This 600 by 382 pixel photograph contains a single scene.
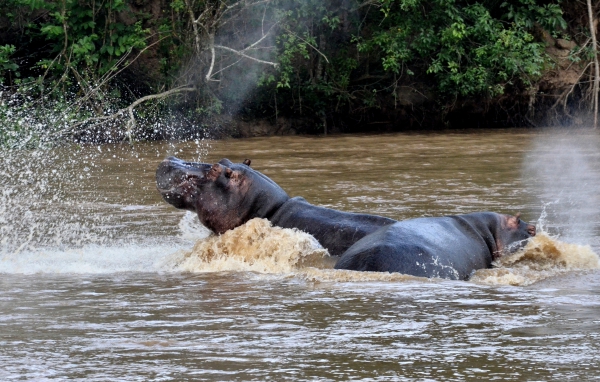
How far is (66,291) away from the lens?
4969 mm

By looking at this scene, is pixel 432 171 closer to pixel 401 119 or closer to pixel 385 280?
pixel 385 280

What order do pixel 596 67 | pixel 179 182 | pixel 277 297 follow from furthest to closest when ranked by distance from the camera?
pixel 596 67 → pixel 179 182 → pixel 277 297

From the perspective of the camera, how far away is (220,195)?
6.27m

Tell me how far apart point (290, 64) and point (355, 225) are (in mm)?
12373

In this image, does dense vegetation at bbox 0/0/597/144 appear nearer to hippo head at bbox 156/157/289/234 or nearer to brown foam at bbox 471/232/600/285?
hippo head at bbox 156/157/289/234

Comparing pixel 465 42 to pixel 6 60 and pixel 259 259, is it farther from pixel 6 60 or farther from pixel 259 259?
pixel 259 259

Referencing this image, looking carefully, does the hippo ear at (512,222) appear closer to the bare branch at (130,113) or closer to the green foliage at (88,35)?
the bare branch at (130,113)

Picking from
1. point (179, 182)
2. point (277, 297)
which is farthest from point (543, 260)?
point (179, 182)

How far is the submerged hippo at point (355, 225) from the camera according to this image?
16.4ft

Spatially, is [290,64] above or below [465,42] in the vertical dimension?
below

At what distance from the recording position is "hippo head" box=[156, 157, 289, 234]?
623cm

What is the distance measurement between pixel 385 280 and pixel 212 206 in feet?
5.87

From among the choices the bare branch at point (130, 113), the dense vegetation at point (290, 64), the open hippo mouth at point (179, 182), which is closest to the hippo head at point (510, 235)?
the open hippo mouth at point (179, 182)

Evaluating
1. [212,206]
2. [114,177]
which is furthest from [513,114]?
[212,206]
